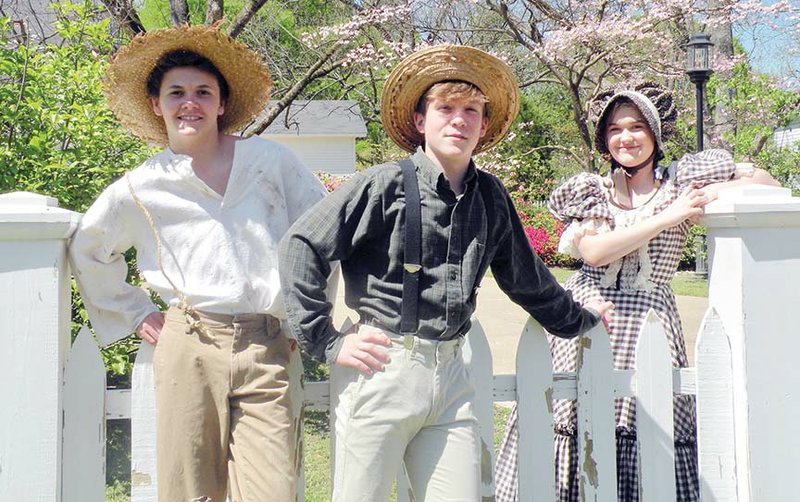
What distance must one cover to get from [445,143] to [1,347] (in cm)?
127

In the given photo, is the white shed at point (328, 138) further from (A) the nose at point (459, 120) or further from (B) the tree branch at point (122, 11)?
(A) the nose at point (459, 120)

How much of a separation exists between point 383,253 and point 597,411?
864 millimetres

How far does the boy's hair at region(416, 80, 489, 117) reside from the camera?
2002mm

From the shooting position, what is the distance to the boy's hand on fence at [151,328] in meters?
2.12

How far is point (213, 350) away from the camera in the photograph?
2012 millimetres

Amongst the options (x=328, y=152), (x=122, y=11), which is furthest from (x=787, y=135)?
(x=122, y=11)

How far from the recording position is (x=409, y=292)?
1.92 meters

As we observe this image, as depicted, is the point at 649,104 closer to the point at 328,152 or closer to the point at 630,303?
the point at 630,303

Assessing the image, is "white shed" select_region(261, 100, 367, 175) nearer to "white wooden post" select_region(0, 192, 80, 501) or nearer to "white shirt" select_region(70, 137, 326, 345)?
"white shirt" select_region(70, 137, 326, 345)

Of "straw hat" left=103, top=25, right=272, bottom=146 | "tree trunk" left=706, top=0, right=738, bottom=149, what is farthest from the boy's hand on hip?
"tree trunk" left=706, top=0, right=738, bottom=149

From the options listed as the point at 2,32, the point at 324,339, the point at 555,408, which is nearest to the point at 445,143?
the point at 324,339

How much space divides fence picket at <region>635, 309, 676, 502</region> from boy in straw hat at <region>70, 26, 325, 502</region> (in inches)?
41.7

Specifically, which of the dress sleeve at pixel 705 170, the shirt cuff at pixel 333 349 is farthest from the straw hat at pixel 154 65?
the dress sleeve at pixel 705 170

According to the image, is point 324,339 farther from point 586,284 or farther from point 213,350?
point 586,284
